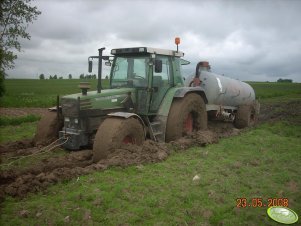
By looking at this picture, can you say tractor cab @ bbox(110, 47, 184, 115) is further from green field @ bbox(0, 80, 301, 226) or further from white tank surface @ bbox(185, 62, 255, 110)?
white tank surface @ bbox(185, 62, 255, 110)

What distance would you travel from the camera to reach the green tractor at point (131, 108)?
285 inches

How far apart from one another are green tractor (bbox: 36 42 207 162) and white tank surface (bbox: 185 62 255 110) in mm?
1263

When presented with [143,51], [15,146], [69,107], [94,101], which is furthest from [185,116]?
[15,146]

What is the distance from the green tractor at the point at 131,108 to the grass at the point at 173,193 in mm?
1012

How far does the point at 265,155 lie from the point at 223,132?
337cm

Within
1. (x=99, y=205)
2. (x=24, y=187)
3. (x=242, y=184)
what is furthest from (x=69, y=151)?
(x=242, y=184)

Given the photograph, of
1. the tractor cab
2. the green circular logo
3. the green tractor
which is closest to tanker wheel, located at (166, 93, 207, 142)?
the green tractor

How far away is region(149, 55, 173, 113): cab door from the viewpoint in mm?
8664

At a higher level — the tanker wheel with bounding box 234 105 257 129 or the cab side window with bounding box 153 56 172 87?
the cab side window with bounding box 153 56 172 87

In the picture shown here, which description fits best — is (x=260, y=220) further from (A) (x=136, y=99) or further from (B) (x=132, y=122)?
(A) (x=136, y=99)

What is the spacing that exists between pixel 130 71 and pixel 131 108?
39.3 inches

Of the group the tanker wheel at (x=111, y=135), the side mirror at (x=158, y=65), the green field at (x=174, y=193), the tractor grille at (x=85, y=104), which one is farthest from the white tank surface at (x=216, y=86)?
the tractor grille at (x=85, y=104)

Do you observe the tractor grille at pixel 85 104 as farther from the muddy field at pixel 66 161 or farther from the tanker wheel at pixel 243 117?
the tanker wheel at pixel 243 117

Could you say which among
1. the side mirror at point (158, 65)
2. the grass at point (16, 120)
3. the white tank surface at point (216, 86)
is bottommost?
the grass at point (16, 120)
